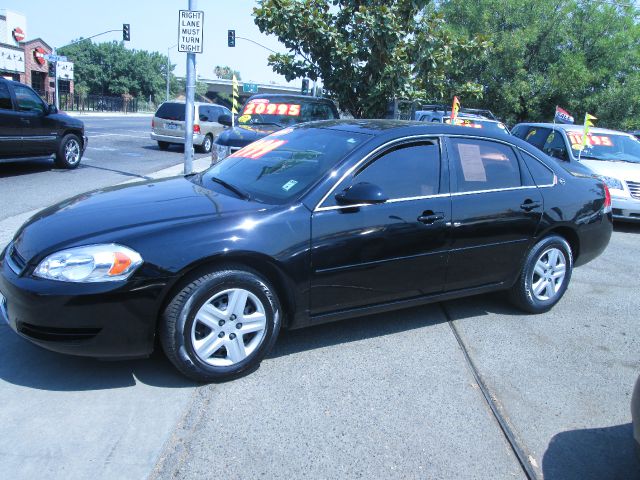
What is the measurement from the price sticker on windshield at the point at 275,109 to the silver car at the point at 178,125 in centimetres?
614

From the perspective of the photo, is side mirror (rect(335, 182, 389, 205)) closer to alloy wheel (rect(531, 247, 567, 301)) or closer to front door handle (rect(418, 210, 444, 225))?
front door handle (rect(418, 210, 444, 225))

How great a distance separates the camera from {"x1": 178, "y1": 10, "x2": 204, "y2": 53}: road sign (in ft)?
29.8

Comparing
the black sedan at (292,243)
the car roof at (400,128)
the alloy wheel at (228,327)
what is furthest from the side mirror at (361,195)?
the alloy wheel at (228,327)

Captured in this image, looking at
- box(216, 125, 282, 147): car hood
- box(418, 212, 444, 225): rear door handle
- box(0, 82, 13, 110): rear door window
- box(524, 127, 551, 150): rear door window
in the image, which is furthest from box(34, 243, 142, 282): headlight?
box(524, 127, 551, 150): rear door window

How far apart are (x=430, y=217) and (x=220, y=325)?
1.75 metres

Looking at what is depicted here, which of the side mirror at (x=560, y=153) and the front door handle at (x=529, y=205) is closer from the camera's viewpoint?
the front door handle at (x=529, y=205)

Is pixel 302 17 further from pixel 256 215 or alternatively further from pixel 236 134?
pixel 256 215

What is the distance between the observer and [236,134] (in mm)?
9688

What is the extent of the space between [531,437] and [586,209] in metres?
2.74

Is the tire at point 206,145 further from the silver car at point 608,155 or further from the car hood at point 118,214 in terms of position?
the car hood at point 118,214

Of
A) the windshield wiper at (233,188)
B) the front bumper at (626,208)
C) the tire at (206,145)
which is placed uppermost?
the windshield wiper at (233,188)

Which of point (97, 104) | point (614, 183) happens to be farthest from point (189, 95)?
point (97, 104)

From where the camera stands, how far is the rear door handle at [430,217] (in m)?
4.15

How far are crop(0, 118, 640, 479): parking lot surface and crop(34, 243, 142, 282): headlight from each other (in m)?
0.70
